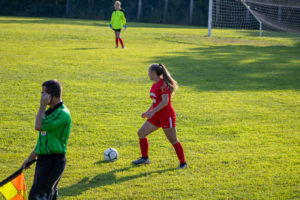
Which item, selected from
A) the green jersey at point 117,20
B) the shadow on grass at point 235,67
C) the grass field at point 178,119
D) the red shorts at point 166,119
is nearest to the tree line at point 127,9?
the shadow on grass at point 235,67

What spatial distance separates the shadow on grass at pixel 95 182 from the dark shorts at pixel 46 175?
1.14 meters

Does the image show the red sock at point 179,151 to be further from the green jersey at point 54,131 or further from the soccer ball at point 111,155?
the green jersey at point 54,131

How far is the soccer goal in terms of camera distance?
28.2 meters

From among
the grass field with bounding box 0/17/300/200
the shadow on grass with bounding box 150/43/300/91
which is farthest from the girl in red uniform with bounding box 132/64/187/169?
the shadow on grass with bounding box 150/43/300/91

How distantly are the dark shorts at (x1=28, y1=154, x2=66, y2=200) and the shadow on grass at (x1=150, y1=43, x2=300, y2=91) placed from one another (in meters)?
9.28

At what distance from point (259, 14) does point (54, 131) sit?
27.6 meters

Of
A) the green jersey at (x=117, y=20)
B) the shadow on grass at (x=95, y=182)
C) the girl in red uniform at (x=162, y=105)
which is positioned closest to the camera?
the shadow on grass at (x=95, y=182)

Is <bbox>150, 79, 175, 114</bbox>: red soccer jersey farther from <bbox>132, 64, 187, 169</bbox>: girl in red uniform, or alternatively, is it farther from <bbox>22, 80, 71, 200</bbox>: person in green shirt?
<bbox>22, 80, 71, 200</bbox>: person in green shirt

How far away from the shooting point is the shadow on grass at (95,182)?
5.83 m

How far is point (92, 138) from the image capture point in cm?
830

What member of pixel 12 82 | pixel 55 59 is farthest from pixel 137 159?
pixel 55 59

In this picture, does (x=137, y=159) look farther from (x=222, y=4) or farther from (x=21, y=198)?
(x=222, y=4)

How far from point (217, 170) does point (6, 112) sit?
574 centimetres

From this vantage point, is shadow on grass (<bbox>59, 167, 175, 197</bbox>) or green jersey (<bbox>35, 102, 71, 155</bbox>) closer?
green jersey (<bbox>35, 102, 71, 155</bbox>)
